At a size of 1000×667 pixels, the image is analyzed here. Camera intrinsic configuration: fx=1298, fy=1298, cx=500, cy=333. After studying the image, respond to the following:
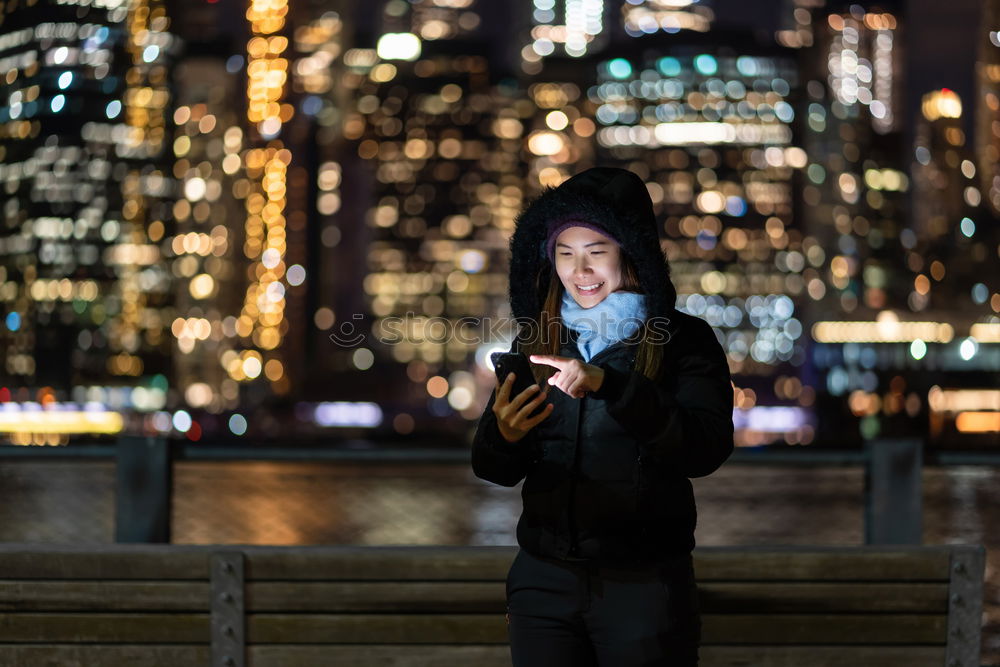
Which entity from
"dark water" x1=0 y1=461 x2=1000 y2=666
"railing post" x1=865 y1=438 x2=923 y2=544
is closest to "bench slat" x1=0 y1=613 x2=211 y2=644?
"railing post" x1=865 y1=438 x2=923 y2=544

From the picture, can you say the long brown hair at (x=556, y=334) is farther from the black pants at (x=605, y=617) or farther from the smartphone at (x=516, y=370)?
the black pants at (x=605, y=617)

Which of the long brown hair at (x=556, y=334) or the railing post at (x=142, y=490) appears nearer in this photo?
the long brown hair at (x=556, y=334)

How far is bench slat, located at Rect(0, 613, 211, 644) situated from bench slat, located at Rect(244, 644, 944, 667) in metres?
0.43

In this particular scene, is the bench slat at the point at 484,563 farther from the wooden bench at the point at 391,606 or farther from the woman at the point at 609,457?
the woman at the point at 609,457

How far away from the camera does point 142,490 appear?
584 centimetres

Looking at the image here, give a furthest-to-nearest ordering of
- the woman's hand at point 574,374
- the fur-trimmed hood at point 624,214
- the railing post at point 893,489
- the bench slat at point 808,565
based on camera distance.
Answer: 1. the railing post at point 893,489
2. the bench slat at point 808,565
3. the fur-trimmed hood at point 624,214
4. the woman's hand at point 574,374

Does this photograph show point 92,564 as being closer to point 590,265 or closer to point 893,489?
point 590,265

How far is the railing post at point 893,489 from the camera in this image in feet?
18.7

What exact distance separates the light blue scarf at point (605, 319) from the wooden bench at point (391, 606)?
4.94 feet

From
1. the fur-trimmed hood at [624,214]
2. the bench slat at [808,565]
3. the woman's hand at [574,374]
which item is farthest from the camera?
the bench slat at [808,565]

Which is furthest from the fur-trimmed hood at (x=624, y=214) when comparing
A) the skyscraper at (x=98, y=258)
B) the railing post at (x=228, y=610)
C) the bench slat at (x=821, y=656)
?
the skyscraper at (x=98, y=258)

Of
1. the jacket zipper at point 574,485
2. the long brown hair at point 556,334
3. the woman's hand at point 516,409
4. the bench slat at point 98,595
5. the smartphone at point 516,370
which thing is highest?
the long brown hair at point 556,334

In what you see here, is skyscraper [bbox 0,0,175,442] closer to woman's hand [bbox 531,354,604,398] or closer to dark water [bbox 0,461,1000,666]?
dark water [bbox 0,461,1000,666]

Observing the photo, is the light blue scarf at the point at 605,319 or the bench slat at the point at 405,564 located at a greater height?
the light blue scarf at the point at 605,319
